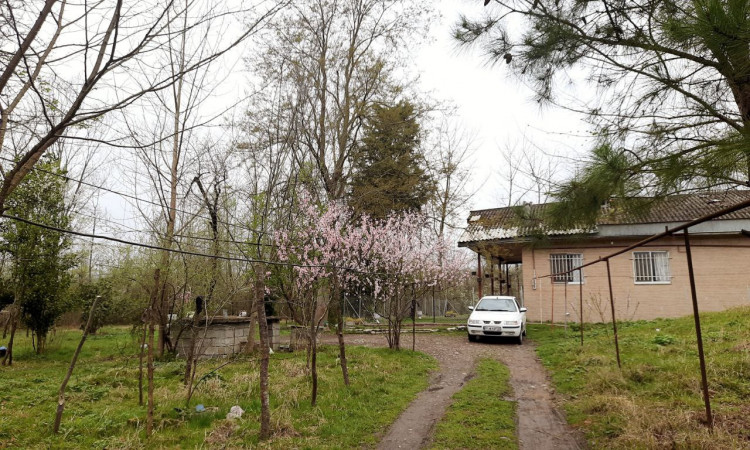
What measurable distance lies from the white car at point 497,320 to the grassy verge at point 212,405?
150 inches

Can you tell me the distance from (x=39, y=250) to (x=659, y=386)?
14.0 m

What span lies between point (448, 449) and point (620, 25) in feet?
15.4

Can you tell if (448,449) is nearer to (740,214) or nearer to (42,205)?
(42,205)

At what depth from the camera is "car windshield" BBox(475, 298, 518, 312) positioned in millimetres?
13453

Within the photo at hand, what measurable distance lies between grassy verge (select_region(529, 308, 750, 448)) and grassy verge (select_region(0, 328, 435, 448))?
261 cm

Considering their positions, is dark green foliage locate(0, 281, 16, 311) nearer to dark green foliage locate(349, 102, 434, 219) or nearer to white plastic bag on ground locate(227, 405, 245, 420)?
white plastic bag on ground locate(227, 405, 245, 420)

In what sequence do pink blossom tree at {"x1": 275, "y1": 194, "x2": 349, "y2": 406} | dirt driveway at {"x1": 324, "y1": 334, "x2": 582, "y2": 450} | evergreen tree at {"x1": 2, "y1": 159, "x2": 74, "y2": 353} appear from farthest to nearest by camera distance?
evergreen tree at {"x1": 2, "y1": 159, "x2": 74, "y2": 353} → pink blossom tree at {"x1": 275, "y1": 194, "x2": 349, "y2": 406} → dirt driveway at {"x1": 324, "y1": 334, "x2": 582, "y2": 450}

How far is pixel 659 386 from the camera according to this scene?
5809 millimetres

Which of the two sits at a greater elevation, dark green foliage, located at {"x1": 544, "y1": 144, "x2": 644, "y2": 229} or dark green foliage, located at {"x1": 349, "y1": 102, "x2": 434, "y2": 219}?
dark green foliage, located at {"x1": 349, "y1": 102, "x2": 434, "y2": 219}

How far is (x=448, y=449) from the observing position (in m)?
4.48

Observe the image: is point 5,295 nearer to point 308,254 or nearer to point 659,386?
point 308,254

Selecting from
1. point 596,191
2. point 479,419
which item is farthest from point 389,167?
point 596,191

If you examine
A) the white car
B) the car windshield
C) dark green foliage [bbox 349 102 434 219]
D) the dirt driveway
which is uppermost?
dark green foliage [bbox 349 102 434 219]

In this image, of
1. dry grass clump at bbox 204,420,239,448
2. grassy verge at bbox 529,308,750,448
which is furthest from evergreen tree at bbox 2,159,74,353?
grassy verge at bbox 529,308,750,448
